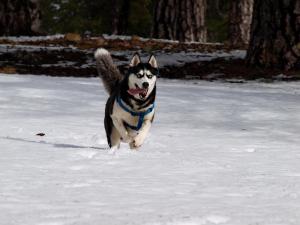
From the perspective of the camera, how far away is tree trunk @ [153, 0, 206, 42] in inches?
785

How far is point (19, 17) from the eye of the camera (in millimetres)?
19688

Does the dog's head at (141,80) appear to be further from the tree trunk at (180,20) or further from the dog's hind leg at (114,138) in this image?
the tree trunk at (180,20)

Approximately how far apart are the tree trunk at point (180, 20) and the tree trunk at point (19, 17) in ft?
10.9

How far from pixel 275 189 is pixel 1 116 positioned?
4.59 m

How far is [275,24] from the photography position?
13.4 m

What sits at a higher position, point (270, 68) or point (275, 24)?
→ point (275, 24)

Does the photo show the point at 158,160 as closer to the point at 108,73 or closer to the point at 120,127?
the point at 120,127

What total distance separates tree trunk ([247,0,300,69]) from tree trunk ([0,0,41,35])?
7.94 meters

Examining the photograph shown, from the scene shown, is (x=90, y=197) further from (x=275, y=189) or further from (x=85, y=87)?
(x=85, y=87)

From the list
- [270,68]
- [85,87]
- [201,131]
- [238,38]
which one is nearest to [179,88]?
[85,87]

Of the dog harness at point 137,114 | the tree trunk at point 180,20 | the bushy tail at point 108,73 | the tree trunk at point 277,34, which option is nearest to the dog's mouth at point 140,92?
the dog harness at point 137,114

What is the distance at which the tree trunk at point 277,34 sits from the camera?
13320 millimetres

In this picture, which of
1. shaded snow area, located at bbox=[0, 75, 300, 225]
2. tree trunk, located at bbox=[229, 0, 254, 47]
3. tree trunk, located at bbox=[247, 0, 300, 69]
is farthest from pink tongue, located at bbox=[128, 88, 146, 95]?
tree trunk, located at bbox=[229, 0, 254, 47]

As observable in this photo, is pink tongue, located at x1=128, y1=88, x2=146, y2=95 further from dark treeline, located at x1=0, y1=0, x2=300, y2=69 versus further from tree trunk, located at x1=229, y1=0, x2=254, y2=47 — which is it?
tree trunk, located at x1=229, y1=0, x2=254, y2=47
